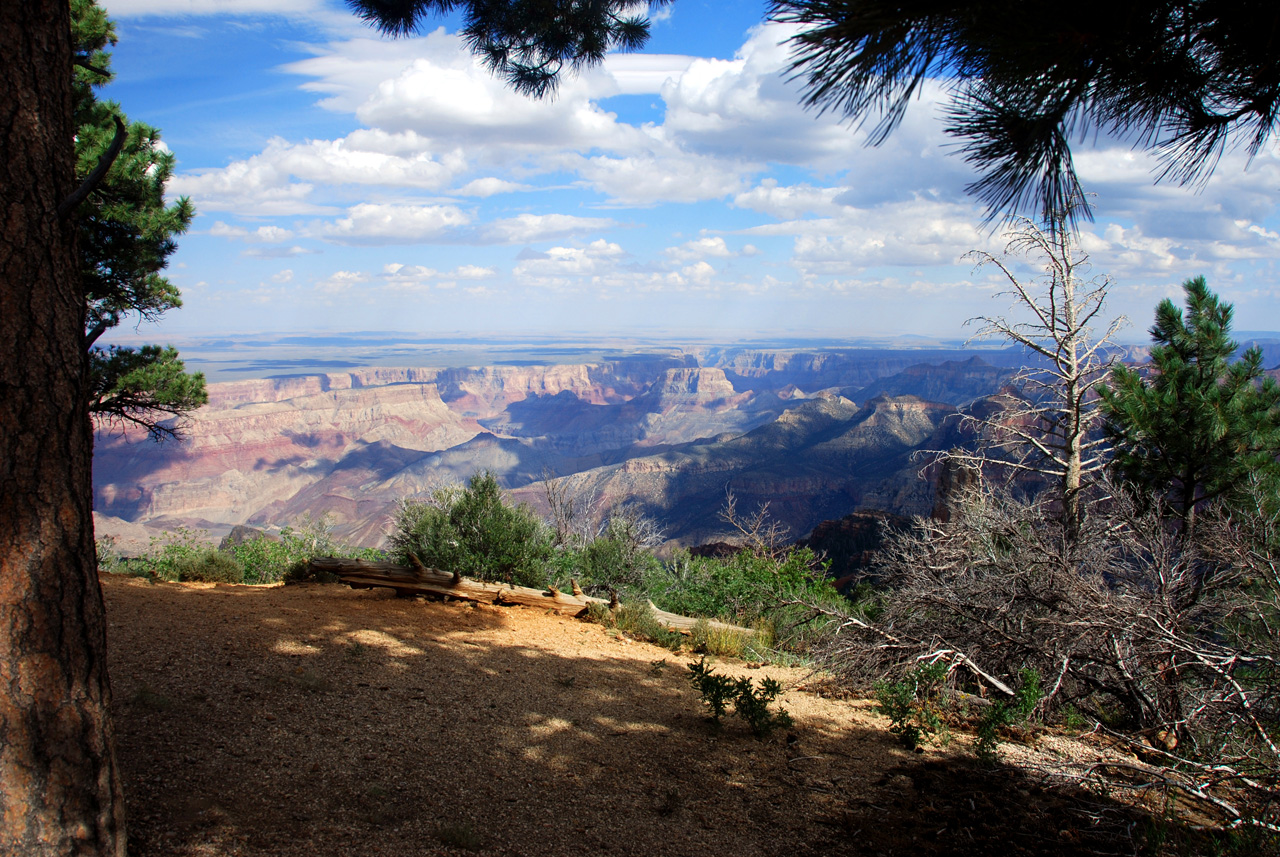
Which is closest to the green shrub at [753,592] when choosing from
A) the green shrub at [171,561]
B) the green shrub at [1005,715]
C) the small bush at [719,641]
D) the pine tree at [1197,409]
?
the small bush at [719,641]

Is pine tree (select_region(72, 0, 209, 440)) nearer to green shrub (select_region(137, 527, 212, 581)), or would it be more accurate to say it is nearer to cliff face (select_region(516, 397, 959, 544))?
green shrub (select_region(137, 527, 212, 581))

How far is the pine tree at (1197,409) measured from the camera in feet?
31.3

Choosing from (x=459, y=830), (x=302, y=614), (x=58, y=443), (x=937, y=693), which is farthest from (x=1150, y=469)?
(x=58, y=443)

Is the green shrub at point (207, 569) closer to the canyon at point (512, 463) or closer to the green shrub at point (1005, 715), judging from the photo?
the canyon at point (512, 463)

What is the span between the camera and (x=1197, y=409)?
9.68 metres

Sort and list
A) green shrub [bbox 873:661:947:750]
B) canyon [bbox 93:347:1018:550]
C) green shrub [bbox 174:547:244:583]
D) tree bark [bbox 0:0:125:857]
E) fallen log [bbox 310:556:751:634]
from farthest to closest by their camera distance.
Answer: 1. canyon [bbox 93:347:1018:550]
2. green shrub [bbox 174:547:244:583]
3. fallen log [bbox 310:556:751:634]
4. green shrub [bbox 873:661:947:750]
5. tree bark [bbox 0:0:125:857]

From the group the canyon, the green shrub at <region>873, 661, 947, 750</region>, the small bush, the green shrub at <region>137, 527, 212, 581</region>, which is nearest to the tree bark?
the green shrub at <region>873, 661, 947, 750</region>

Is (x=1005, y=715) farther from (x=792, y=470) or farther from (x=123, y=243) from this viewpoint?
(x=792, y=470)

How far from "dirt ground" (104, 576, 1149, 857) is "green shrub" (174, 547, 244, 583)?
4319 millimetres

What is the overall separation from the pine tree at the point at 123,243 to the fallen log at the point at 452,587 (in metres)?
4.74

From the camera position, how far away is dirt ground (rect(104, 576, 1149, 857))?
127 inches

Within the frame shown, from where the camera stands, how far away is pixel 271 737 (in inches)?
162

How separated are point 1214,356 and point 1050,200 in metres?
9.32

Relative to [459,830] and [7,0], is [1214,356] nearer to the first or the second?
[459,830]
